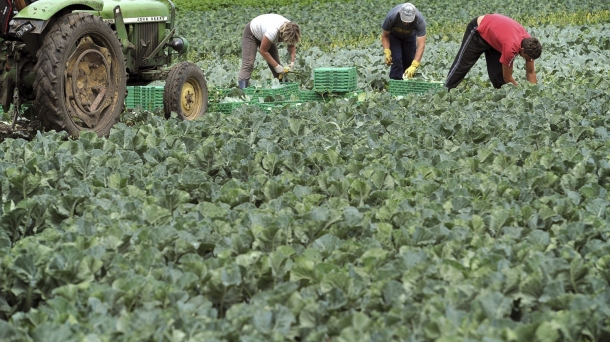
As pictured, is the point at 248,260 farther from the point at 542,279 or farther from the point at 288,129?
the point at 288,129

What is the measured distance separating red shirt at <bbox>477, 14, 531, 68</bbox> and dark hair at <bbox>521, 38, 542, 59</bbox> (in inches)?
9.4

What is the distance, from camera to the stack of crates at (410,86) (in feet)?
34.8

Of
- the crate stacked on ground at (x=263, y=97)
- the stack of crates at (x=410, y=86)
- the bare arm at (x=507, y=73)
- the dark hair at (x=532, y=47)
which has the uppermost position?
the dark hair at (x=532, y=47)

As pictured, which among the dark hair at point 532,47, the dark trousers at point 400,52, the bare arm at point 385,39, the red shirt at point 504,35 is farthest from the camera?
the dark trousers at point 400,52

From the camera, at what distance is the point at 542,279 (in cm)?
356

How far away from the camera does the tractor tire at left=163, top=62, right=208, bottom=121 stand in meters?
8.76

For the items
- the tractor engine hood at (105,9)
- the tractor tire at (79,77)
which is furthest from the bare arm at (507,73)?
the tractor tire at (79,77)

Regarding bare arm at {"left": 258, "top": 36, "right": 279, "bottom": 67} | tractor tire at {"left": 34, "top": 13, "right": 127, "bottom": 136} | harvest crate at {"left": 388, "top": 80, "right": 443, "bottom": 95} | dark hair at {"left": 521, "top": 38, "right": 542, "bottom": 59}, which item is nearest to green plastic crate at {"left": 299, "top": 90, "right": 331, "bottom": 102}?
bare arm at {"left": 258, "top": 36, "right": 279, "bottom": 67}

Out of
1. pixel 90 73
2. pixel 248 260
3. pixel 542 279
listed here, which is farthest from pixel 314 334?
pixel 90 73

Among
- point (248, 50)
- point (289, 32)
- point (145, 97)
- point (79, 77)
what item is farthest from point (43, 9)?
point (248, 50)

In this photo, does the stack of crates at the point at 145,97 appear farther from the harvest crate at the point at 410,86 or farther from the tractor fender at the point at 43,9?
the harvest crate at the point at 410,86

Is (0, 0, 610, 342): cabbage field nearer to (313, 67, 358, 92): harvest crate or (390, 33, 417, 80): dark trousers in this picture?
(313, 67, 358, 92): harvest crate

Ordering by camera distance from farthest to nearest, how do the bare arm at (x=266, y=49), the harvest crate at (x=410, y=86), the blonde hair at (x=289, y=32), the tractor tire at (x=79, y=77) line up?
the harvest crate at (x=410, y=86)
the bare arm at (x=266, y=49)
the blonde hair at (x=289, y=32)
the tractor tire at (x=79, y=77)

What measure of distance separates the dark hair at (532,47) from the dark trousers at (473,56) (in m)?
1.03
